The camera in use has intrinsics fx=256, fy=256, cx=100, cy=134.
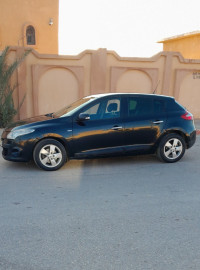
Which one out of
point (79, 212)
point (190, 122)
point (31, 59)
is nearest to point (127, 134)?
point (190, 122)

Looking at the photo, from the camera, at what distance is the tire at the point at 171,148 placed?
20.0 feet

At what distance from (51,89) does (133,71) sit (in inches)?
171

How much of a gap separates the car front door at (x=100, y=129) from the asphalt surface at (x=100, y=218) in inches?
18.0

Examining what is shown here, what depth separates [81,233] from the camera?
3.14m

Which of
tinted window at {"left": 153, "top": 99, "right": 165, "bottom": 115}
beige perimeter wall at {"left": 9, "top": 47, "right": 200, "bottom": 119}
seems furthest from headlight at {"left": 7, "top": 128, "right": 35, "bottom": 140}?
beige perimeter wall at {"left": 9, "top": 47, "right": 200, "bottom": 119}

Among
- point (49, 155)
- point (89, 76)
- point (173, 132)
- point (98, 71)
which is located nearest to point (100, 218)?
point (49, 155)

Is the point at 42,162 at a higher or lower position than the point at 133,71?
lower

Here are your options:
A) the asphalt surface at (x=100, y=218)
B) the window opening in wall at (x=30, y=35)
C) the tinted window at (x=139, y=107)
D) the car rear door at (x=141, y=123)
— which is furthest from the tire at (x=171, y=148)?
the window opening in wall at (x=30, y=35)

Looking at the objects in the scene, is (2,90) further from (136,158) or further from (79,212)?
(79,212)

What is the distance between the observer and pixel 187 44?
18172 mm

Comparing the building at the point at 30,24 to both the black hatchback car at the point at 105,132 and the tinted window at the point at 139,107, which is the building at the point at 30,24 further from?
the tinted window at the point at 139,107

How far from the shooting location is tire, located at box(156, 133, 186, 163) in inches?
240

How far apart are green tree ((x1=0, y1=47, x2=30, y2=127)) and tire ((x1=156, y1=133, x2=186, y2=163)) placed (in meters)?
7.41

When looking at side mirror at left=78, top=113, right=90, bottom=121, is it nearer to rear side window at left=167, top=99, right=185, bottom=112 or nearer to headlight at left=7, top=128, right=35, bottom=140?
headlight at left=7, top=128, right=35, bottom=140
